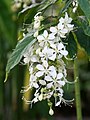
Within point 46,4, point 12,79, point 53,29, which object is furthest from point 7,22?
point 53,29

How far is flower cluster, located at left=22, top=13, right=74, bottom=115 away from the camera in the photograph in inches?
32.5

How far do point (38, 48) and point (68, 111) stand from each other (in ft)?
8.80

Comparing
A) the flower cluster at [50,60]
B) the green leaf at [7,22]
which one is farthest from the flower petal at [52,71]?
the green leaf at [7,22]

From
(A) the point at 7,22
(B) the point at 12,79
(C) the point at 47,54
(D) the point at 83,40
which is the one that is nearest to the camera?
(C) the point at 47,54

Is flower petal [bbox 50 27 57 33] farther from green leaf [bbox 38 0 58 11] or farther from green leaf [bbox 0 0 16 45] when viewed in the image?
green leaf [bbox 0 0 16 45]

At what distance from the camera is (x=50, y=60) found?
843 millimetres

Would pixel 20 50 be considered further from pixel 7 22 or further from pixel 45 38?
pixel 7 22

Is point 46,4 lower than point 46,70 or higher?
higher

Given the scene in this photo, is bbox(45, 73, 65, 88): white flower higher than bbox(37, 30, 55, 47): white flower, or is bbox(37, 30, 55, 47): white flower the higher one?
bbox(37, 30, 55, 47): white flower

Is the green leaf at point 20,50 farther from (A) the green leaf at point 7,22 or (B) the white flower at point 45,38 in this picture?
(A) the green leaf at point 7,22

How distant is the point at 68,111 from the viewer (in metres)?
3.49

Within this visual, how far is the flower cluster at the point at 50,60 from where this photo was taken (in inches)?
32.5

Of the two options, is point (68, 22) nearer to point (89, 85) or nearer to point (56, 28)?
point (56, 28)

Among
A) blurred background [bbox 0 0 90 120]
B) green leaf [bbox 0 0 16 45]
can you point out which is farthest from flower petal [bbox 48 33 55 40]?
green leaf [bbox 0 0 16 45]
